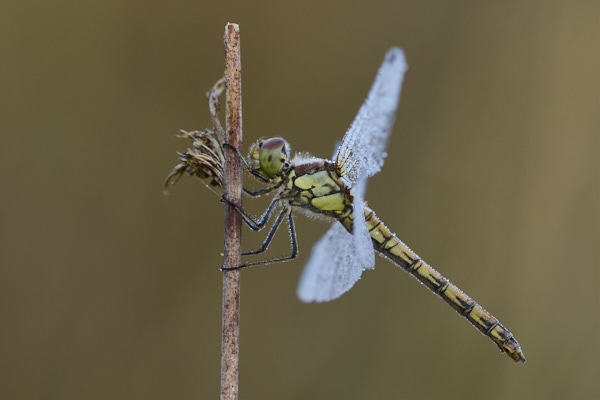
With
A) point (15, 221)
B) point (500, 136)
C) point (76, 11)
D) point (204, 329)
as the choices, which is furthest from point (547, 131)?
point (15, 221)

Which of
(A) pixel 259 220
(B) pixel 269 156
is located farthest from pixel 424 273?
(B) pixel 269 156

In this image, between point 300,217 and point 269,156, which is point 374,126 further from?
point 300,217

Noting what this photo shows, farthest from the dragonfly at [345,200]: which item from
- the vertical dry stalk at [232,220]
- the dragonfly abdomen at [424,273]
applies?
the vertical dry stalk at [232,220]

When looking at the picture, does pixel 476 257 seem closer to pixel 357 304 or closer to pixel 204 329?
pixel 357 304

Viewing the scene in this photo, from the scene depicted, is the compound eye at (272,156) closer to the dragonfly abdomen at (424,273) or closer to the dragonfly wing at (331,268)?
the dragonfly wing at (331,268)

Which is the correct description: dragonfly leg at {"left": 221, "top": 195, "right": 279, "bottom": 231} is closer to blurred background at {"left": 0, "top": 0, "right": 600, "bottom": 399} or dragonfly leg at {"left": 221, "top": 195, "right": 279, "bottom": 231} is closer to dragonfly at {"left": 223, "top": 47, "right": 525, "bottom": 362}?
dragonfly at {"left": 223, "top": 47, "right": 525, "bottom": 362}

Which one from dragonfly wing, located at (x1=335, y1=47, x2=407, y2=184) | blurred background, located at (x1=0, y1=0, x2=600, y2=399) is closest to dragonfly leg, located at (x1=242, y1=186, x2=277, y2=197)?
dragonfly wing, located at (x1=335, y1=47, x2=407, y2=184)
